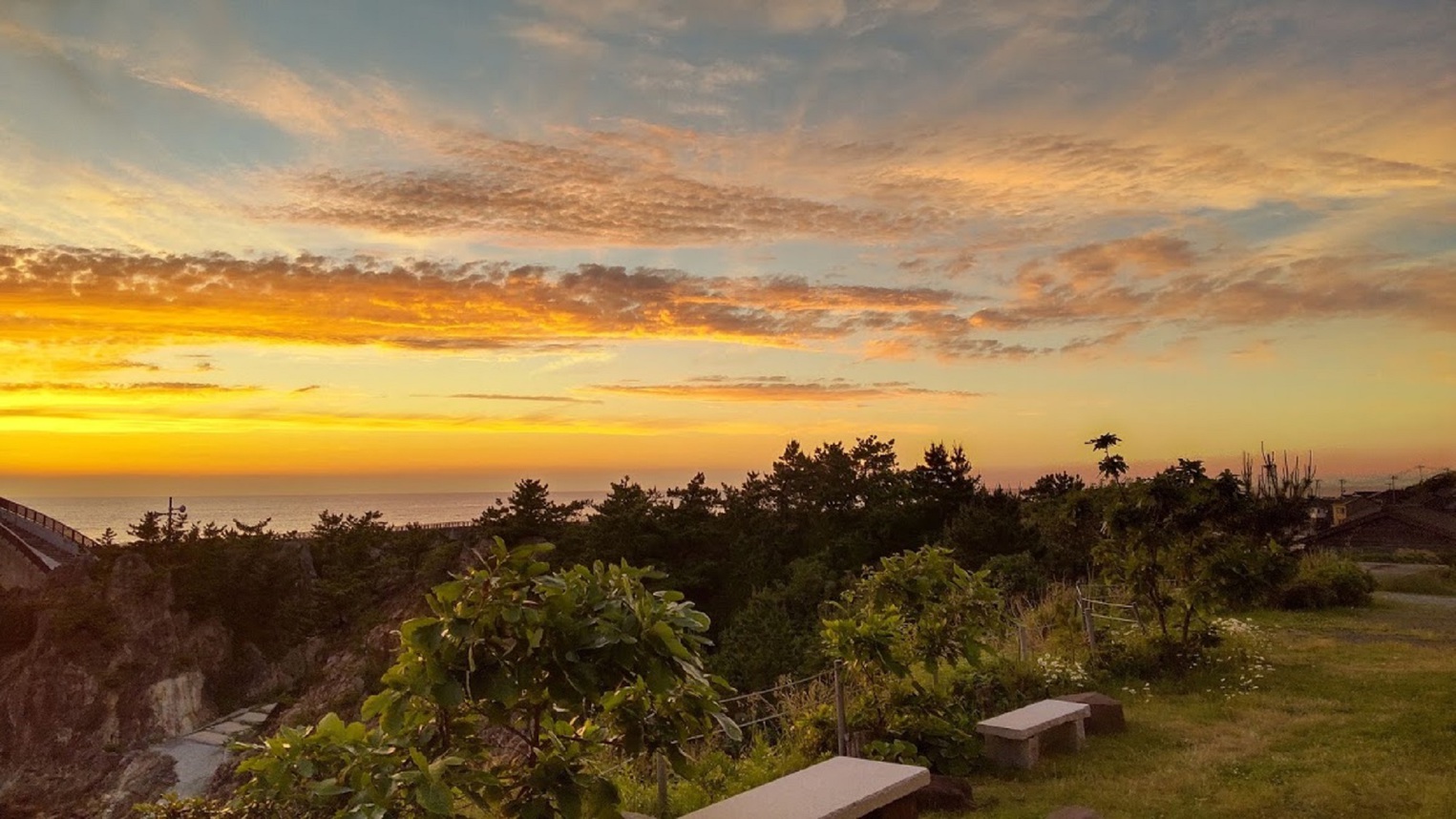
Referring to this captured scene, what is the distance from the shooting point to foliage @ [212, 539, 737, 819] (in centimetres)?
289

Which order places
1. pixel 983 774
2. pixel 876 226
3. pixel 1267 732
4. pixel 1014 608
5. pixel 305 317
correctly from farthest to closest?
pixel 305 317 < pixel 876 226 < pixel 1014 608 < pixel 1267 732 < pixel 983 774

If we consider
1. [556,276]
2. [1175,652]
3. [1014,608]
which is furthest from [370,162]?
[1175,652]

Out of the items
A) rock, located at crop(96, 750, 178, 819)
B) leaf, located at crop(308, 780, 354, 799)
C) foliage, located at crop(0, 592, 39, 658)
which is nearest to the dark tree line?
foliage, located at crop(0, 592, 39, 658)

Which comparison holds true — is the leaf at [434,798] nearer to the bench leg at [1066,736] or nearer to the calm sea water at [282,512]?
the bench leg at [1066,736]

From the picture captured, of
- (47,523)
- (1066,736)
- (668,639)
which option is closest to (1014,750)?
(1066,736)

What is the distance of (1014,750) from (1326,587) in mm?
12533

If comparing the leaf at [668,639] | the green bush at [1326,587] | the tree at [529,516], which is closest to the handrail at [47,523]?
the tree at [529,516]

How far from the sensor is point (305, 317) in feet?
47.2

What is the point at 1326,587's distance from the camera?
16.4m

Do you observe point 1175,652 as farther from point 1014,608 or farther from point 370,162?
point 370,162

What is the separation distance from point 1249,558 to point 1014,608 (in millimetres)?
3158

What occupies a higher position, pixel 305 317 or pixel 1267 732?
pixel 305 317

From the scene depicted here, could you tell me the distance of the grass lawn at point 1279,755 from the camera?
6.26 metres

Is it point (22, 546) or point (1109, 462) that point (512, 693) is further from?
point (22, 546)
